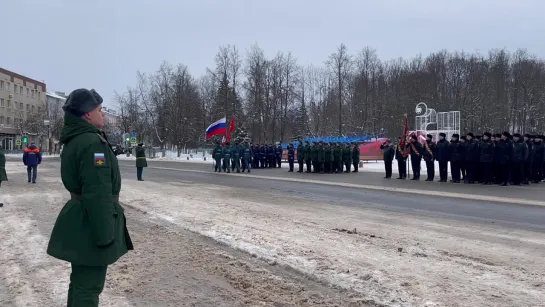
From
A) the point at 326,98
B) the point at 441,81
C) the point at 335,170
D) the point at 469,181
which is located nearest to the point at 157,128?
the point at 326,98

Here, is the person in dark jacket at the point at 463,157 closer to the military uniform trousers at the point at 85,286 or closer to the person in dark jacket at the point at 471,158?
the person in dark jacket at the point at 471,158

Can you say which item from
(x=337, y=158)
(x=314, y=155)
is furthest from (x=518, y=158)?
(x=314, y=155)

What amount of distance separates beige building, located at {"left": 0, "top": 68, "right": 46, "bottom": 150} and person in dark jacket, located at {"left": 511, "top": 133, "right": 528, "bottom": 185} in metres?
84.5

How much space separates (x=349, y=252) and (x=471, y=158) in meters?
14.8

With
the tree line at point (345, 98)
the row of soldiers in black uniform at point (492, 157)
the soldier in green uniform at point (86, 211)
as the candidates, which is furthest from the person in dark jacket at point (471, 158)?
the tree line at point (345, 98)

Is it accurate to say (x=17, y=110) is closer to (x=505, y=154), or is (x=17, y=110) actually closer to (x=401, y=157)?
(x=401, y=157)

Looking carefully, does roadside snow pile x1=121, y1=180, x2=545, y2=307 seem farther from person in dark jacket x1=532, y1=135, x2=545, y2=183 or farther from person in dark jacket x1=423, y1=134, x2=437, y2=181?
person in dark jacket x1=532, y1=135, x2=545, y2=183

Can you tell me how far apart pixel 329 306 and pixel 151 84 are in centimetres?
8061

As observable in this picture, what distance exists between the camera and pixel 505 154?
62.3 ft

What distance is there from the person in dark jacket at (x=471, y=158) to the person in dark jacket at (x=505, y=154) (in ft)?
3.07

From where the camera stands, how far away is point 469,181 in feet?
67.5

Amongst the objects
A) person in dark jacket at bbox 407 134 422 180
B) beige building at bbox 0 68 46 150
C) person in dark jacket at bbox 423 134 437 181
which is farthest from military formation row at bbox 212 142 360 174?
beige building at bbox 0 68 46 150

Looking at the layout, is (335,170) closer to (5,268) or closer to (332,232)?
(332,232)

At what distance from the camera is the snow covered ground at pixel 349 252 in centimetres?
542
